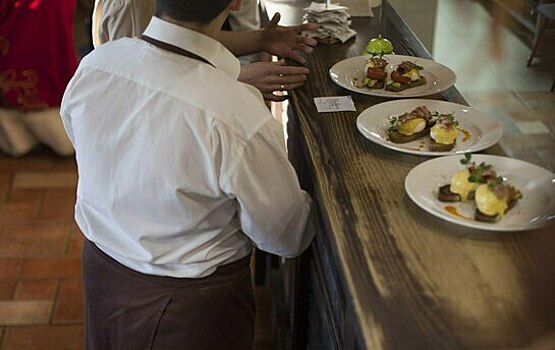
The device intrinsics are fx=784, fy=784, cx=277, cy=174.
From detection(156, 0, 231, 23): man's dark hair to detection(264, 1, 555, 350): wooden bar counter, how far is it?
32 cm

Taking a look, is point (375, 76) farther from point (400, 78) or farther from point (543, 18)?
point (543, 18)

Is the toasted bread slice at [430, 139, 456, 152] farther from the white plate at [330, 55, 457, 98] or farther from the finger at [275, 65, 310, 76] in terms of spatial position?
the finger at [275, 65, 310, 76]

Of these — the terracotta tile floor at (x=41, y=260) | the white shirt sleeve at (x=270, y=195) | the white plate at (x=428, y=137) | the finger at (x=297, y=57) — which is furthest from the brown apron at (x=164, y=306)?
the terracotta tile floor at (x=41, y=260)

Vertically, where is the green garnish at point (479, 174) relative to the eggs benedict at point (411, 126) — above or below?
above

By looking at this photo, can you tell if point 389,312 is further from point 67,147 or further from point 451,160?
point 67,147

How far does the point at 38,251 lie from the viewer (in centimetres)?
262

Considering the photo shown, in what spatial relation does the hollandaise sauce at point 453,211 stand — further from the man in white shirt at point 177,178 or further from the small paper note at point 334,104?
the small paper note at point 334,104

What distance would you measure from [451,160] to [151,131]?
19.6 inches

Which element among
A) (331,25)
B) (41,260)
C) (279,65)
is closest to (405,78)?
(279,65)

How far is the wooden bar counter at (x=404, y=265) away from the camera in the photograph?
0.97 meters

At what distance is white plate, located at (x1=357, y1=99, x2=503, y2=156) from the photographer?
1.37 m

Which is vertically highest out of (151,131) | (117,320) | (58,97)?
(151,131)

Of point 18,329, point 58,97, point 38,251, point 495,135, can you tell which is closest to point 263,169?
point 495,135

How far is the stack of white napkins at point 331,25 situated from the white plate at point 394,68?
0.52ft
